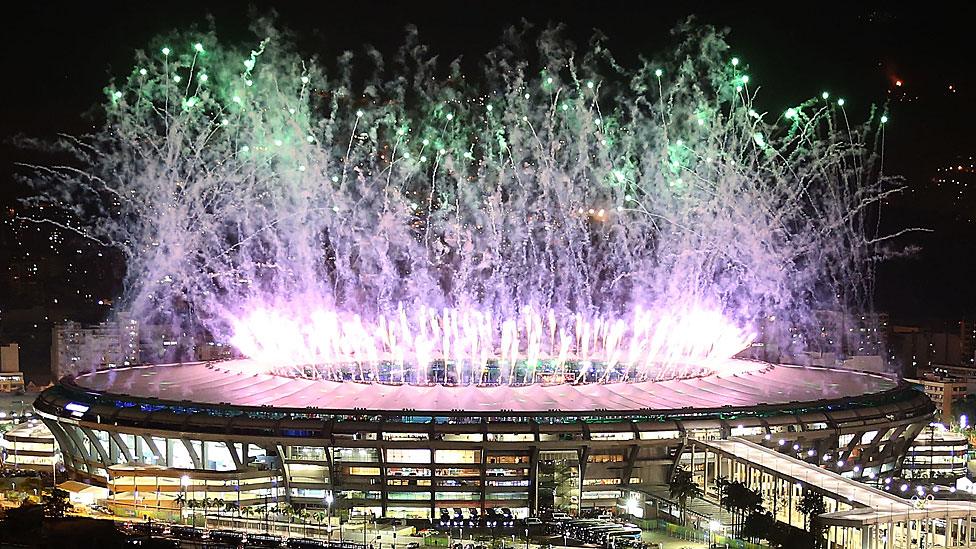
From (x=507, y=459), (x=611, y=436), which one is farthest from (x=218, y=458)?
(x=611, y=436)

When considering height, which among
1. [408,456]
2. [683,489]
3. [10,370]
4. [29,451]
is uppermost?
[10,370]

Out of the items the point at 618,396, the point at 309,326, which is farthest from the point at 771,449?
the point at 309,326

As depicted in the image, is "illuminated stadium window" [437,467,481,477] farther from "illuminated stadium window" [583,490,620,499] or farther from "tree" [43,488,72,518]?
"tree" [43,488,72,518]

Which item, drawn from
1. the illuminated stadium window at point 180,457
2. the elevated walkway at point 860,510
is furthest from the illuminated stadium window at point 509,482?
the illuminated stadium window at point 180,457

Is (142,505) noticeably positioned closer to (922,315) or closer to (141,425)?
(141,425)

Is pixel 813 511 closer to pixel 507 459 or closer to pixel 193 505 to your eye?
pixel 507 459

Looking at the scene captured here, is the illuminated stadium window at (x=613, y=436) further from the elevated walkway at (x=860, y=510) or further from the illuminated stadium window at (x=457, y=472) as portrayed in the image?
the illuminated stadium window at (x=457, y=472)

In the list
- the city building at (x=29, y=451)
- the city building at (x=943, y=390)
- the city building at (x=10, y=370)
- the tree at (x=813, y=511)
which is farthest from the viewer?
the city building at (x=10, y=370)
